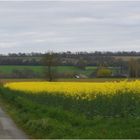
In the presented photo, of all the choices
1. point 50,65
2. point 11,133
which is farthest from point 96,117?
point 50,65

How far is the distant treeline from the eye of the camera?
85088 millimetres

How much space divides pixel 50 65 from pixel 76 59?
5.04 meters

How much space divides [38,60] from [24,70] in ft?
39.4

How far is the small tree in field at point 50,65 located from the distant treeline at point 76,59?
1.40 metres

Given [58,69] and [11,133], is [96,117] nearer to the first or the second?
[11,133]

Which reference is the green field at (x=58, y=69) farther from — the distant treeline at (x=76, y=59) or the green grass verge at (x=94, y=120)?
the green grass verge at (x=94, y=120)

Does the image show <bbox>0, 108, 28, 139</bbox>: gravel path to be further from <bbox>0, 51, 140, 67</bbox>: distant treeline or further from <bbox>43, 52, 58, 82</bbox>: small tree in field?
<bbox>43, 52, 58, 82</bbox>: small tree in field

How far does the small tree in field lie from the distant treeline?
1.40m

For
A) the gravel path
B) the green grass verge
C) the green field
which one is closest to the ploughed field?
the green grass verge

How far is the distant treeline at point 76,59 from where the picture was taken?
279 ft

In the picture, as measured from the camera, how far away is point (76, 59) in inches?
3959

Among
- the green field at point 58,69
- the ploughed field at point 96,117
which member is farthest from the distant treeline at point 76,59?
the ploughed field at point 96,117

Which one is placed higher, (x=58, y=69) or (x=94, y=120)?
(x=94, y=120)

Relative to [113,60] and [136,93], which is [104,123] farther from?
[113,60]
